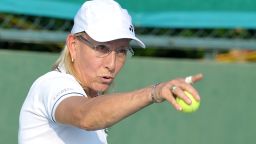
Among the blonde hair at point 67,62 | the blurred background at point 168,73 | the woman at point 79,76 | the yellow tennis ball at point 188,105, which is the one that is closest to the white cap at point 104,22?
the woman at point 79,76

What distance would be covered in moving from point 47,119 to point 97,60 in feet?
0.83

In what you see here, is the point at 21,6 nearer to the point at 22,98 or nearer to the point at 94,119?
the point at 22,98

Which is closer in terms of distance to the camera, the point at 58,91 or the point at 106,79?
the point at 58,91

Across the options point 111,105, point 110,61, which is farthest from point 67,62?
point 111,105

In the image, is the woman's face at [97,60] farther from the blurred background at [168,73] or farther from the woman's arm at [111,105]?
the blurred background at [168,73]

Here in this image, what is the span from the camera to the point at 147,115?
13.6 ft

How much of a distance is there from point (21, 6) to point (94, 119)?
2222 mm

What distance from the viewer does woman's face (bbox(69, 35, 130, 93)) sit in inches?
96.2

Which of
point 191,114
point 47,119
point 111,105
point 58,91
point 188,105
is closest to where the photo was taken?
point 188,105

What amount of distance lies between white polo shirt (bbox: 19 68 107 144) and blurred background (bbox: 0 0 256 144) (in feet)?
5.22

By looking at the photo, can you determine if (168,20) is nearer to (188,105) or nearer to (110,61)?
(110,61)

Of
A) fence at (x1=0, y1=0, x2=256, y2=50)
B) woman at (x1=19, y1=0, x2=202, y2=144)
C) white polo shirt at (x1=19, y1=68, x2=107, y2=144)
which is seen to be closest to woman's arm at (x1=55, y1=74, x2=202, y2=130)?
woman at (x1=19, y1=0, x2=202, y2=144)

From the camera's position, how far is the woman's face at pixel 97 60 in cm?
244

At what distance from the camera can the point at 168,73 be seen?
13.6 feet
